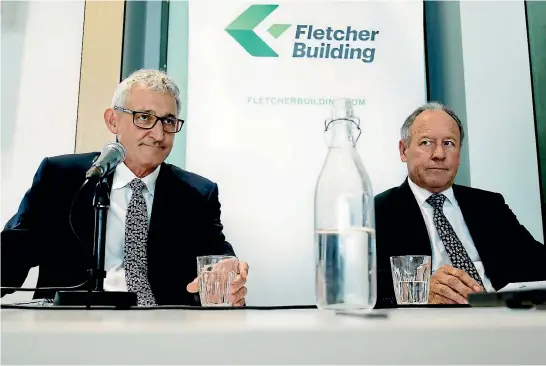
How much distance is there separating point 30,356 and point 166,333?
0.11 metres

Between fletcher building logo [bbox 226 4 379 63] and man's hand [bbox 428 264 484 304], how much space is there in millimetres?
1404

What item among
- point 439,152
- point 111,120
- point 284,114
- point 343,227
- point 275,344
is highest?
point 284,114

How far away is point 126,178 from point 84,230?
314 millimetres

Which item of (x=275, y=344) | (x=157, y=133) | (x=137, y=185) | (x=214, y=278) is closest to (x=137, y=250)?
(x=137, y=185)

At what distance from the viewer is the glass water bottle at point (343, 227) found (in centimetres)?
70

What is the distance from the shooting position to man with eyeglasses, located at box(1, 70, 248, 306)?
187 centimetres

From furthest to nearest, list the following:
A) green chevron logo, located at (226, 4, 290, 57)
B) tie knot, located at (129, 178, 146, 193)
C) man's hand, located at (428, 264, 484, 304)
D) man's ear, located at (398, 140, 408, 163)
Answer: green chevron logo, located at (226, 4, 290, 57) < man's ear, located at (398, 140, 408, 163) < tie knot, located at (129, 178, 146, 193) < man's hand, located at (428, 264, 484, 304)

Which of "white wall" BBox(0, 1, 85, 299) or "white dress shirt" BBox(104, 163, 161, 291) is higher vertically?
"white wall" BBox(0, 1, 85, 299)

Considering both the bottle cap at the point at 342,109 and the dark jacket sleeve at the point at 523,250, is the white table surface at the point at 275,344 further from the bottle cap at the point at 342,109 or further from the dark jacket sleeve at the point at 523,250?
the dark jacket sleeve at the point at 523,250

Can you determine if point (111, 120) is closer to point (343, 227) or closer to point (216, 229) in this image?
point (216, 229)

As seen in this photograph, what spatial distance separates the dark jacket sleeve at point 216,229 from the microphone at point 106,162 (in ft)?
3.15

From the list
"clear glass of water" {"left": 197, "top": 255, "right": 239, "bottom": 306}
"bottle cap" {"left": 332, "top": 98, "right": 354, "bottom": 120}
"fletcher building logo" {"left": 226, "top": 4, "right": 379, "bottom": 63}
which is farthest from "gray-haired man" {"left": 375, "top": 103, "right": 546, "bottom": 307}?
"bottle cap" {"left": 332, "top": 98, "right": 354, "bottom": 120}

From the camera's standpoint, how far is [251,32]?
2.63 metres

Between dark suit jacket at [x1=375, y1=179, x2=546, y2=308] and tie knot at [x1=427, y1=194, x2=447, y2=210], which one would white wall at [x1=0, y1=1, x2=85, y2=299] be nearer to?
dark suit jacket at [x1=375, y1=179, x2=546, y2=308]
